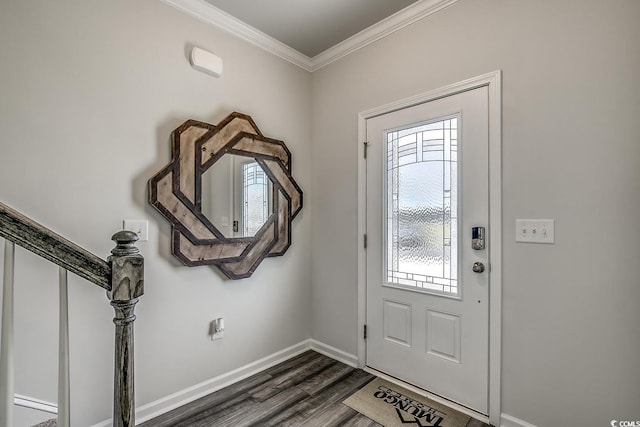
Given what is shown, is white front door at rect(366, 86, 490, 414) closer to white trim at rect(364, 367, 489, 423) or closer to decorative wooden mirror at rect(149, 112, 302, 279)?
white trim at rect(364, 367, 489, 423)

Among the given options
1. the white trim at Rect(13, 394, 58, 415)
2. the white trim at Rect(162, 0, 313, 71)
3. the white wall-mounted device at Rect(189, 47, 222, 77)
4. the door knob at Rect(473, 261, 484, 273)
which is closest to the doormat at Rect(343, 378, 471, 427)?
the door knob at Rect(473, 261, 484, 273)

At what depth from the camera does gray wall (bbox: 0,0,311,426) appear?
5.06 feet

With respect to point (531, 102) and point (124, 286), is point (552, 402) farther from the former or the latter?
point (124, 286)

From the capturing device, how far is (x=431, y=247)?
213 centimetres

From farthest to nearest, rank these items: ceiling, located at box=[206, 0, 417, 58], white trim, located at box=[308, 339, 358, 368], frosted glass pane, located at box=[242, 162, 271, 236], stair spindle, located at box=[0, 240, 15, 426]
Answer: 1. white trim, located at box=[308, 339, 358, 368]
2. frosted glass pane, located at box=[242, 162, 271, 236]
3. ceiling, located at box=[206, 0, 417, 58]
4. stair spindle, located at box=[0, 240, 15, 426]

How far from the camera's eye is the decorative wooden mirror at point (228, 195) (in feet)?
6.59

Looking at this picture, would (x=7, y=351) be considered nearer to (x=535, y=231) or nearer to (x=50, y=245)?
(x=50, y=245)

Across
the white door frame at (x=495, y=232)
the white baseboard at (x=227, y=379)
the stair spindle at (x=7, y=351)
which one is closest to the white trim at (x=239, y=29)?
the white door frame at (x=495, y=232)

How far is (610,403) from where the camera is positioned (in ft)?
4.92


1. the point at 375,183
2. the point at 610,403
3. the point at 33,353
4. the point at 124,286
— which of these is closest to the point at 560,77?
the point at 375,183

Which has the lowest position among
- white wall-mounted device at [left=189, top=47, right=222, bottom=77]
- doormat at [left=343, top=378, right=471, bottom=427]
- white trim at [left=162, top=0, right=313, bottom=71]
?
doormat at [left=343, top=378, right=471, bottom=427]

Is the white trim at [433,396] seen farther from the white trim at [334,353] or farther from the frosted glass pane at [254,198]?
the frosted glass pane at [254,198]

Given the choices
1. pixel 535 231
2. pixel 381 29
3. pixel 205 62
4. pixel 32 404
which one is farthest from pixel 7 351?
pixel 381 29

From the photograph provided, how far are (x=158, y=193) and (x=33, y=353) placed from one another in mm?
1017
